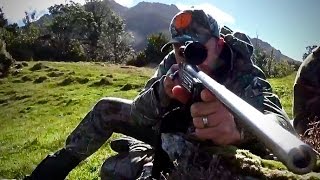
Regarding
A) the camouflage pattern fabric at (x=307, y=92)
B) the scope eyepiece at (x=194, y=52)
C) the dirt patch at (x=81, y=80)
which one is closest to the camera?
the scope eyepiece at (x=194, y=52)

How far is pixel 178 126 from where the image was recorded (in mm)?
4199

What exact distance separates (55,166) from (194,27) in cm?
262

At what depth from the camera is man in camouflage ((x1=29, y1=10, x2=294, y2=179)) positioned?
3336 millimetres

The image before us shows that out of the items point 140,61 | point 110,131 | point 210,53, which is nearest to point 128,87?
point 110,131

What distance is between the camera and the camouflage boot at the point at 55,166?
18.6 ft

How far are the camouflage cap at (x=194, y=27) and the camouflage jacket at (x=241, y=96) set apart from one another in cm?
44

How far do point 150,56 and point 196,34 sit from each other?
72.8m

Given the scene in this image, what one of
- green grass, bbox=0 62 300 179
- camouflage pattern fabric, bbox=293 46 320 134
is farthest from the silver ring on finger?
green grass, bbox=0 62 300 179

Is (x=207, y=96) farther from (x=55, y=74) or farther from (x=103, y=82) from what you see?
(x=55, y=74)

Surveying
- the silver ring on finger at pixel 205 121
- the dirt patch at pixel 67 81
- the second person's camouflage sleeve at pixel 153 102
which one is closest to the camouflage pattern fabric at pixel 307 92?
the second person's camouflage sleeve at pixel 153 102

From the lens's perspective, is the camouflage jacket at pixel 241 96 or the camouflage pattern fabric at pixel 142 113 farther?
the camouflage pattern fabric at pixel 142 113

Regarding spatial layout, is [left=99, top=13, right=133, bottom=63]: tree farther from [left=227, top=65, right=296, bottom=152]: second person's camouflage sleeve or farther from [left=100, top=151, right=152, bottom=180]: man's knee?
[left=227, top=65, right=296, bottom=152]: second person's camouflage sleeve

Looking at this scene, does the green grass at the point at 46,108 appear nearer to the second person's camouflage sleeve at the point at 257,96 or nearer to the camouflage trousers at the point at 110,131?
the camouflage trousers at the point at 110,131

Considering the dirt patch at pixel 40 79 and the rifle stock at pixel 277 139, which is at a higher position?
the rifle stock at pixel 277 139
